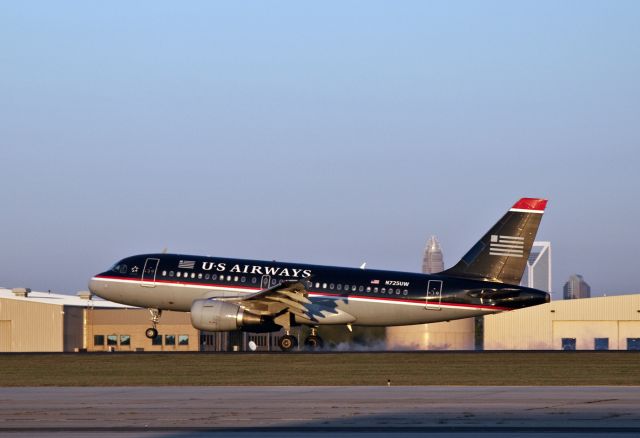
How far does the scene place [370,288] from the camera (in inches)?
2042

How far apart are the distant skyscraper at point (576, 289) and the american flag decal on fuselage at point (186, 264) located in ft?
166

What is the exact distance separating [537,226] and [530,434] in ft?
104

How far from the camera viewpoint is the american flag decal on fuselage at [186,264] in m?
52.9

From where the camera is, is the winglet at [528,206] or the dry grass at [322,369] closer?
the dry grass at [322,369]

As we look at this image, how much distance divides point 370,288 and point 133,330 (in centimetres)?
2859

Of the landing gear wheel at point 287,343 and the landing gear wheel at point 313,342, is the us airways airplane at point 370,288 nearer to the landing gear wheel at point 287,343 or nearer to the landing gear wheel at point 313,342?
the landing gear wheel at point 287,343

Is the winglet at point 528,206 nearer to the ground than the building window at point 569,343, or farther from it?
farther from it

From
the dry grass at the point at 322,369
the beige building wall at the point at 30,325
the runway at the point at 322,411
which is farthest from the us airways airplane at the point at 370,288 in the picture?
the beige building wall at the point at 30,325

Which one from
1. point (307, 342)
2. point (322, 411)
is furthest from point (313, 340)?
point (322, 411)

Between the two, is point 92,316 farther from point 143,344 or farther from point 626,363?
point 626,363

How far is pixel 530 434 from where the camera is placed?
21.3 metres

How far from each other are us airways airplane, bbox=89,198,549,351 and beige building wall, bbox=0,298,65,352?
22953 mm

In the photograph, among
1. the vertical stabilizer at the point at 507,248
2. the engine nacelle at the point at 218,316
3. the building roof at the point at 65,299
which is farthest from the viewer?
the building roof at the point at 65,299

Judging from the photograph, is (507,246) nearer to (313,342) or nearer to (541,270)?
(313,342)
